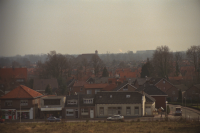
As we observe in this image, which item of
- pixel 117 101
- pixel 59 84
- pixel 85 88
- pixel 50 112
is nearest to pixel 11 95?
pixel 50 112

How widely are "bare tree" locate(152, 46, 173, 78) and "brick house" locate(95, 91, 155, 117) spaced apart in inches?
1417

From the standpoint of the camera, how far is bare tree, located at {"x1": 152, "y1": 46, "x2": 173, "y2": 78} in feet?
253

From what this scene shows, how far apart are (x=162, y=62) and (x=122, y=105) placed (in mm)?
39948

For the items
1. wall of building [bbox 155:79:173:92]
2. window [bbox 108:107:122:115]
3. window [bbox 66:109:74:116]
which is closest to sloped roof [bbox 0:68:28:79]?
window [bbox 66:109:74:116]

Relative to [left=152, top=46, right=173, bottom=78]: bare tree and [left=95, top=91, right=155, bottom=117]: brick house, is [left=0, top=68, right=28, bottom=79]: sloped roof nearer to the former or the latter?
[left=95, top=91, right=155, bottom=117]: brick house

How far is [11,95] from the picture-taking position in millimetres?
43969

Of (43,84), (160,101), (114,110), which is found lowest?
(114,110)

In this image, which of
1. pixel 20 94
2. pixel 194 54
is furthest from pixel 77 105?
pixel 194 54

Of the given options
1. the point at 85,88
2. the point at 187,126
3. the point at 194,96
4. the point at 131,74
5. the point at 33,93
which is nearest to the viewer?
the point at 187,126

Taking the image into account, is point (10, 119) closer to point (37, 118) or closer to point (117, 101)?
point (37, 118)

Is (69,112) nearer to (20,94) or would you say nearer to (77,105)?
(77,105)

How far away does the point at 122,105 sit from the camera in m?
41.5

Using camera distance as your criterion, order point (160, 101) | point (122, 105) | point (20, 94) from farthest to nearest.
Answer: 1. point (160, 101)
2. point (20, 94)
3. point (122, 105)

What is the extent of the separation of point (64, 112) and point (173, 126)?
18.8 meters
